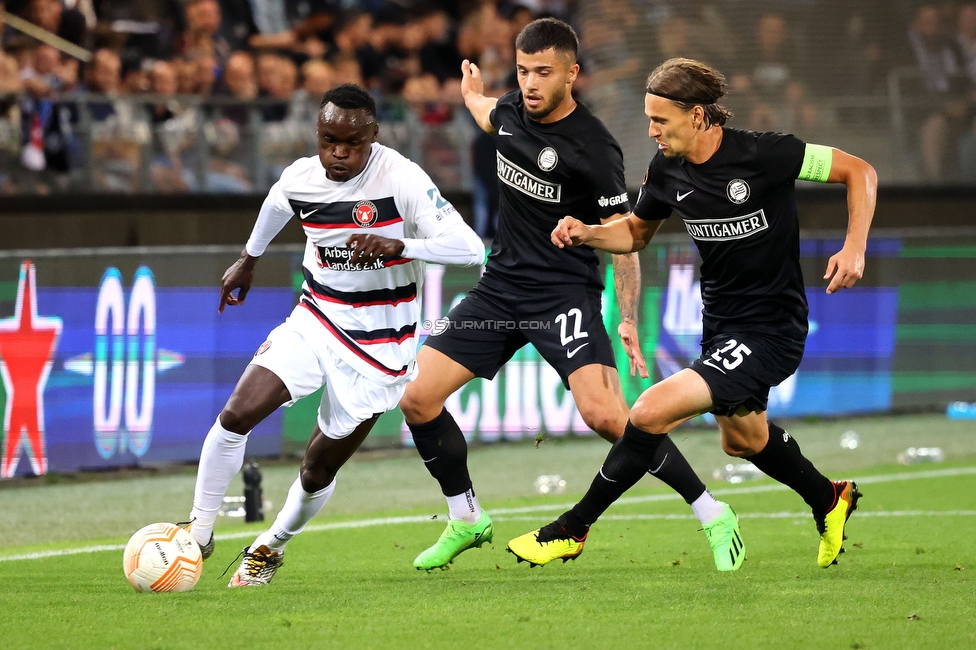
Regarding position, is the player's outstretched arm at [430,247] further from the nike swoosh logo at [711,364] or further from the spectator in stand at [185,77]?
the spectator in stand at [185,77]

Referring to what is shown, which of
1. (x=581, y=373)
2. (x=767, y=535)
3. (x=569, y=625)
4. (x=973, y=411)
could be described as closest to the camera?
(x=569, y=625)

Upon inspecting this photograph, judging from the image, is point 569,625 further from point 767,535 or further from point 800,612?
point 767,535

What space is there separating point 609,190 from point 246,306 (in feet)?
15.2

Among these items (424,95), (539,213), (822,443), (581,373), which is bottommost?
(822,443)

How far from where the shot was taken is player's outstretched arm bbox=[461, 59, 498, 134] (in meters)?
6.45

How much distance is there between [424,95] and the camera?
44.6ft

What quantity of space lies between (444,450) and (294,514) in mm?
778

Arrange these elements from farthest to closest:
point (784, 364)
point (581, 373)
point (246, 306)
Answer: point (246, 306), point (581, 373), point (784, 364)

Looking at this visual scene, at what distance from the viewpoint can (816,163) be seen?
5.29 meters

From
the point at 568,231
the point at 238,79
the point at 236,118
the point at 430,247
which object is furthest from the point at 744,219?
the point at 238,79

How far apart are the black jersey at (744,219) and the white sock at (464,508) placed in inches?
54.4

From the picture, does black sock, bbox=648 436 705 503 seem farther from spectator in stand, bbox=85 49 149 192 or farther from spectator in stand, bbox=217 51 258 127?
spectator in stand, bbox=217 51 258 127

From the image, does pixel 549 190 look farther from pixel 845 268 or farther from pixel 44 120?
pixel 44 120

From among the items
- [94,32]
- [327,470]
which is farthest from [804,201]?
[327,470]
